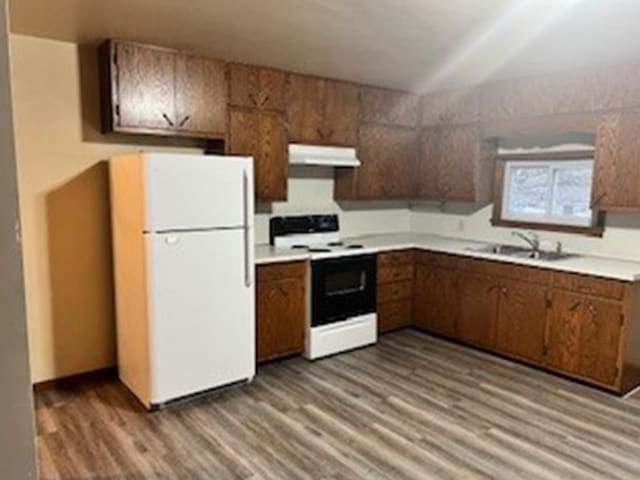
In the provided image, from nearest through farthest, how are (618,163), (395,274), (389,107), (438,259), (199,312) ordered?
→ (199,312) → (618,163) → (438,259) → (395,274) → (389,107)

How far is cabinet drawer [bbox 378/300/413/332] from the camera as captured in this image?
4582 mm

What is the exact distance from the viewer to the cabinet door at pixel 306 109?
409 cm

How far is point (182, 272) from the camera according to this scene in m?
3.10

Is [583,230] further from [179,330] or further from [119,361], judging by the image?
[119,361]

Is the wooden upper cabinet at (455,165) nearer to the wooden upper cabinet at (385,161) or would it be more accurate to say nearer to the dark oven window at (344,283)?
the wooden upper cabinet at (385,161)

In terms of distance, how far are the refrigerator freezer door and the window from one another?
257 cm

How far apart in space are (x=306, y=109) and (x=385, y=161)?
1.04 meters

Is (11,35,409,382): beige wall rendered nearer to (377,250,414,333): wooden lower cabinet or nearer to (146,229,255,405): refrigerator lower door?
(146,229,255,405): refrigerator lower door

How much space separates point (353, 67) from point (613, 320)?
2650mm

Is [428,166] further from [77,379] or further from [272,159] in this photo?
[77,379]

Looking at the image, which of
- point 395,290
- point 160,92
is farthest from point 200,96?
point 395,290

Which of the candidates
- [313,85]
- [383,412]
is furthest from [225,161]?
[383,412]

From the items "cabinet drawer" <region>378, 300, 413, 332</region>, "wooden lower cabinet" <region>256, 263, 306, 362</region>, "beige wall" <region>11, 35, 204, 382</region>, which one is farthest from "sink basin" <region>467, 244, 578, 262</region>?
"beige wall" <region>11, 35, 204, 382</region>

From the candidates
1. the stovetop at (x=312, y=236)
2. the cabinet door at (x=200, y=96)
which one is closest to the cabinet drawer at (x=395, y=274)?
the stovetop at (x=312, y=236)
